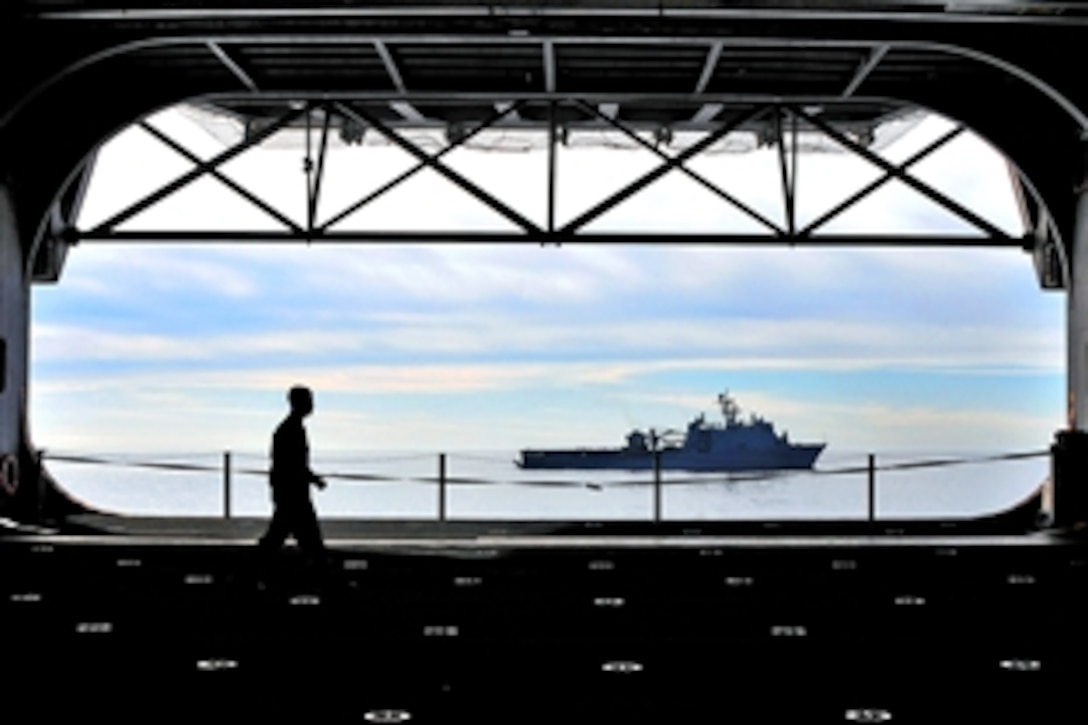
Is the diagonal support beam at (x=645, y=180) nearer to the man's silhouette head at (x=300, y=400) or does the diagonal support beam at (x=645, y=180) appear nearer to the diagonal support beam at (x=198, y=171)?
the diagonal support beam at (x=198, y=171)

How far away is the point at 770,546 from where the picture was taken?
1495 centimetres

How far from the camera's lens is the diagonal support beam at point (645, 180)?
17.5m

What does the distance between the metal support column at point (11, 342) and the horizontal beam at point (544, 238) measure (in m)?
1.55

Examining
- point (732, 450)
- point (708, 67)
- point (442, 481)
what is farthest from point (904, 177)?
point (732, 450)

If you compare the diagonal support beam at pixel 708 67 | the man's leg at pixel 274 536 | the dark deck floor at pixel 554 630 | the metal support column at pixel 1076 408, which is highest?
the diagonal support beam at pixel 708 67

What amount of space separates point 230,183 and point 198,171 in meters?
0.43

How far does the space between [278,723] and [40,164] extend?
42.1 feet

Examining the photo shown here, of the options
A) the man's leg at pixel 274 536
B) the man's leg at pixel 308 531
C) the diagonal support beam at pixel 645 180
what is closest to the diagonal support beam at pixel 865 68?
the diagonal support beam at pixel 645 180

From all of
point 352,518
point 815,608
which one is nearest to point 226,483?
point 352,518

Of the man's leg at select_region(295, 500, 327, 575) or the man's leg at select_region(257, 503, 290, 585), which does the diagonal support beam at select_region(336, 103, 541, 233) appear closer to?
the man's leg at select_region(295, 500, 327, 575)

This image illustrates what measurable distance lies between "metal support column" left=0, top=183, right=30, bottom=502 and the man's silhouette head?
260 inches

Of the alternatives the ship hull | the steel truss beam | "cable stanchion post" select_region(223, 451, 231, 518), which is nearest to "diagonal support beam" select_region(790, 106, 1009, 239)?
the steel truss beam

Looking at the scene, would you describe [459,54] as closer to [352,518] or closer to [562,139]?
[562,139]

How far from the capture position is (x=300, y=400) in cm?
1187
